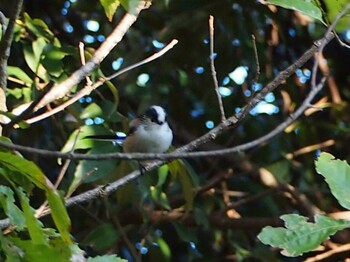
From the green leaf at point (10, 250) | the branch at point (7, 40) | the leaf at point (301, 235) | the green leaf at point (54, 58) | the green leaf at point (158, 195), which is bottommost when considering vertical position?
the green leaf at point (158, 195)

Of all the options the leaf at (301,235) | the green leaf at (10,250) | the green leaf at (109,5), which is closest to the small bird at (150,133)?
the green leaf at (109,5)

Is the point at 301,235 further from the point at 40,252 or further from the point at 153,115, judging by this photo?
the point at 153,115

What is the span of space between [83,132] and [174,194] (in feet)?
3.35

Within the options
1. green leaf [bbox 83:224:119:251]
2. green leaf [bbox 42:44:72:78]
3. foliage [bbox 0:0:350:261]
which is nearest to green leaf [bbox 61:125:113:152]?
foliage [bbox 0:0:350:261]

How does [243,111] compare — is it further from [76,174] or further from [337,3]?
[76,174]

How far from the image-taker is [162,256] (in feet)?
10.9

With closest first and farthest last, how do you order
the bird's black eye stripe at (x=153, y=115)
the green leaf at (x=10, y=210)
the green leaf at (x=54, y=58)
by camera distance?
1. the green leaf at (x=10, y=210)
2. the green leaf at (x=54, y=58)
3. the bird's black eye stripe at (x=153, y=115)

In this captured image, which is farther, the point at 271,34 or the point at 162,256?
the point at 271,34

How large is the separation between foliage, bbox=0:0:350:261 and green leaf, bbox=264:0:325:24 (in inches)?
31.5

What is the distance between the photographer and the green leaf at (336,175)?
1.87 meters

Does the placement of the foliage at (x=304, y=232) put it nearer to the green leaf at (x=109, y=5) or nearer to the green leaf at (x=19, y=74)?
the green leaf at (x=109, y=5)

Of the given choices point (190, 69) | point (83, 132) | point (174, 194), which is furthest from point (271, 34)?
point (83, 132)

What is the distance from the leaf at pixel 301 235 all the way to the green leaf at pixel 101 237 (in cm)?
133

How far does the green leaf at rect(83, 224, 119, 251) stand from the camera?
3.07 metres
